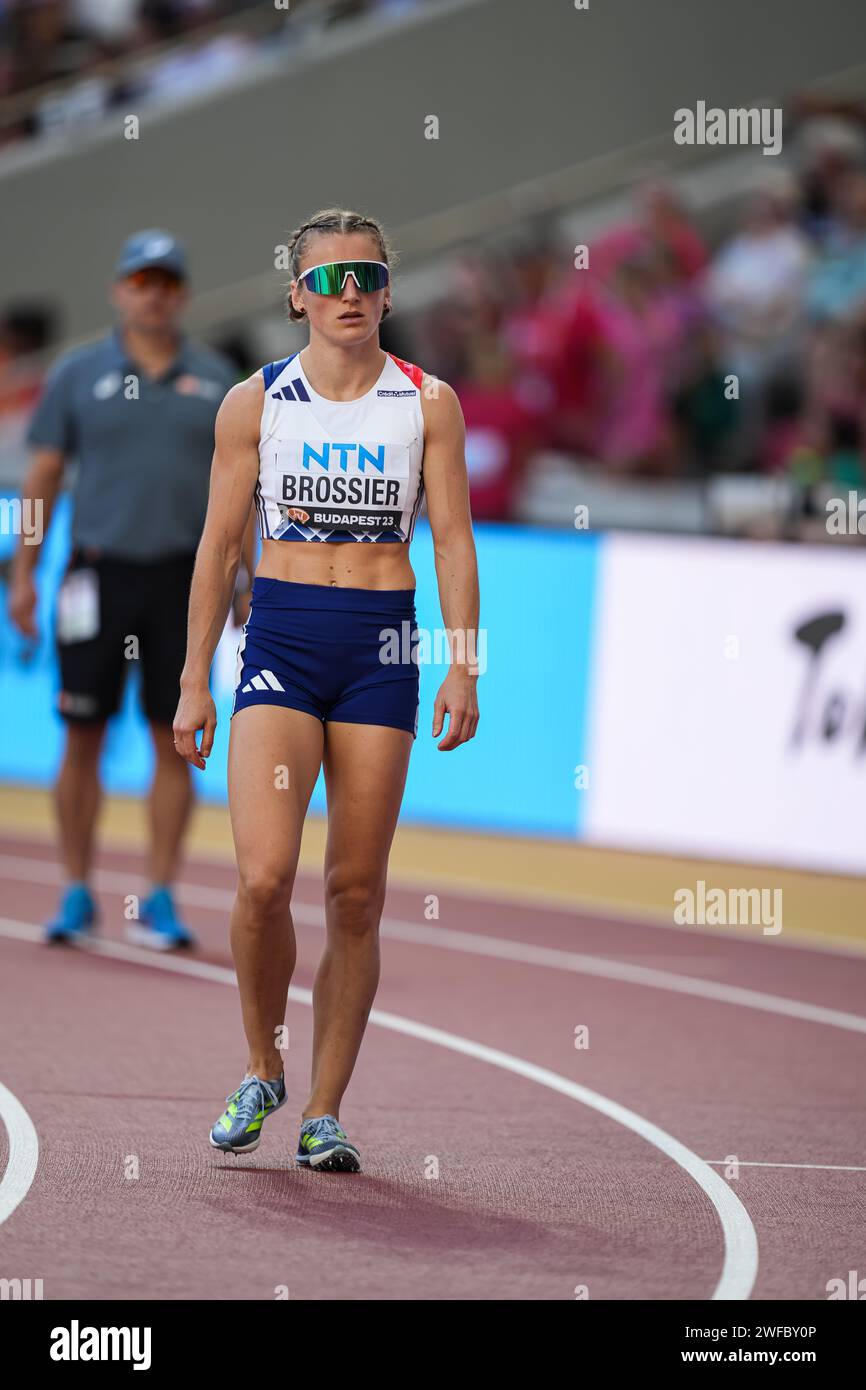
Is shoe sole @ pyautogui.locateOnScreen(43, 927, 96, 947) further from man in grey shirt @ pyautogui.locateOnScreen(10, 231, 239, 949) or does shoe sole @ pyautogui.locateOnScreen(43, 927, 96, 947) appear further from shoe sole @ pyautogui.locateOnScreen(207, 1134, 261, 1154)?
shoe sole @ pyautogui.locateOnScreen(207, 1134, 261, 1154)

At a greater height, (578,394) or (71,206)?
(71,206)

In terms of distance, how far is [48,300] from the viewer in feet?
69.7

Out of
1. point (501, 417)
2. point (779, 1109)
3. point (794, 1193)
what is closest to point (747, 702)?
point (501, 417)

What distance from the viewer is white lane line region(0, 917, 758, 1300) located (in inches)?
215

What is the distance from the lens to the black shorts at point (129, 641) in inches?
379

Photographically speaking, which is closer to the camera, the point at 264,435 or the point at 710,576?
the point at 264,435

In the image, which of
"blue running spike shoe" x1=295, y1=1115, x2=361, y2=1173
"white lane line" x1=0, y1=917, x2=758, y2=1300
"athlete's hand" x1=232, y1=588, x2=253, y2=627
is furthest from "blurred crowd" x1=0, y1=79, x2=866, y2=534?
"blue running spike shoe" x1=295, y1=1115, x2=361, y2=1173

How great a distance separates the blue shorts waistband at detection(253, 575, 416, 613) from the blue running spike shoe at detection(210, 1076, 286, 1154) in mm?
1283

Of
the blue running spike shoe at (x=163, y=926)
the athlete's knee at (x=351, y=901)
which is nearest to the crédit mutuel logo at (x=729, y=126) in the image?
the blue running spike shoe at (x=163, y=926)

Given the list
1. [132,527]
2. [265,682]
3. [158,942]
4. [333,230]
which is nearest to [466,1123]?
[265,682]

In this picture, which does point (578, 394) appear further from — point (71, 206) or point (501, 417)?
point (71, 206)
